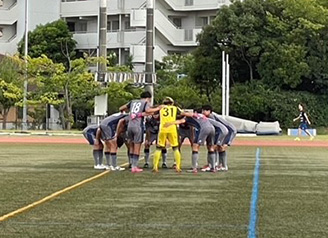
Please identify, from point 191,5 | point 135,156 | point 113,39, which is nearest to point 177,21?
point 191,5

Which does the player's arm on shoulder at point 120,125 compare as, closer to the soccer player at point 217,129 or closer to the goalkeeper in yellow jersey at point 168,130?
the goalkeeper in yellow jersey at point 168,130

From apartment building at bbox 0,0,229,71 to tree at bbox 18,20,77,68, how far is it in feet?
7.63

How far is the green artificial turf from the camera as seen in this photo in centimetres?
923

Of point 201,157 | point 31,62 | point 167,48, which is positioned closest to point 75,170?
point 201,157

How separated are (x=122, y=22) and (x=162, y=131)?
172 feet

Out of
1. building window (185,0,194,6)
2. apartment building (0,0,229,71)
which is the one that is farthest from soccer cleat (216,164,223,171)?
building window (185,0,194,6)

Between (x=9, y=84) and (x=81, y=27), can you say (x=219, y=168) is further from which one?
(x=81, y=27)

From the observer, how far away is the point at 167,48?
69.0 metres

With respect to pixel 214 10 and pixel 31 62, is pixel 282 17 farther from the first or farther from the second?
pixel 31 62

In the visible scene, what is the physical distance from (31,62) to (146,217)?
138ft

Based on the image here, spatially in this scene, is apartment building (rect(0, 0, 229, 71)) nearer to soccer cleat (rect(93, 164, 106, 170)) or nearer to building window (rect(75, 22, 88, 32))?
building window (rect(75, 22, 88, 32))

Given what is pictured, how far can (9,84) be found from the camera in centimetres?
5316

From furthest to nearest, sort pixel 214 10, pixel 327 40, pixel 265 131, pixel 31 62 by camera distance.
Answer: pixel 214 10 → pixel 327 40 → pixel 31 62 → pixel 265 131

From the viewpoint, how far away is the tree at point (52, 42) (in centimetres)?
6625
